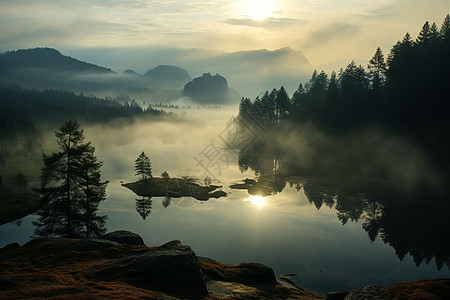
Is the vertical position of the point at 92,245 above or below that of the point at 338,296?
above

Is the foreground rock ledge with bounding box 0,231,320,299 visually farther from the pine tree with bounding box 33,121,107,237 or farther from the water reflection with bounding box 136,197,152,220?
the water reflection with bounding box 136,197,152,220

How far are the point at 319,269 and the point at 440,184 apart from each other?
153ft

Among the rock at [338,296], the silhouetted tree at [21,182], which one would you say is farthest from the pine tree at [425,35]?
the silhouetted tree at [21,182]

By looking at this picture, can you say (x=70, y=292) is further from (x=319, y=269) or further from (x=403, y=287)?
(x=319, y=269)

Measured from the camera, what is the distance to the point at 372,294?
26859 mm

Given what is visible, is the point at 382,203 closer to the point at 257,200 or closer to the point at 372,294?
the point at 257,200

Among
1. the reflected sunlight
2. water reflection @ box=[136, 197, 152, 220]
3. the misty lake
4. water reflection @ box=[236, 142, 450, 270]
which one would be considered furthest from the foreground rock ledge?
the reflected sunlight

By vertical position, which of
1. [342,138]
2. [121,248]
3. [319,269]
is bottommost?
[319,269]

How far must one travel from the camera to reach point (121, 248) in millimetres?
35250

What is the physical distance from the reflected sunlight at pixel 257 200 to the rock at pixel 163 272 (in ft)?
160

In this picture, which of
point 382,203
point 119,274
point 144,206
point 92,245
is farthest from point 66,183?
point 382,203

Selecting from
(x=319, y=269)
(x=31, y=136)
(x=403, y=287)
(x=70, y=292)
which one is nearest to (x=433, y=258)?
(x=319, y=269)

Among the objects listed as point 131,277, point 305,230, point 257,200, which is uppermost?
point 131,277

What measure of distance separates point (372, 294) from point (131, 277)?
19.8m
